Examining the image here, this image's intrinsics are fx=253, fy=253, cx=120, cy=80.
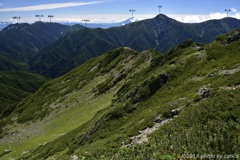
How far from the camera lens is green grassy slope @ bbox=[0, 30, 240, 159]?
69.7 feet

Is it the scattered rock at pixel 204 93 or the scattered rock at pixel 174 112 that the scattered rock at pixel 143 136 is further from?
the scattered rock at pixel 204 93

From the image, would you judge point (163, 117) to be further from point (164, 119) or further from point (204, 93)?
point (204, 93)

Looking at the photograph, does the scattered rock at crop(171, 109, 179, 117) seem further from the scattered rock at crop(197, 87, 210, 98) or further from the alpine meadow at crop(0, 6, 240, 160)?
the scattered rock at crop(197, 87, 210, 98)

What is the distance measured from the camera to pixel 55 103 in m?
131

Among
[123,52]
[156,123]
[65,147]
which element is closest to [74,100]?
[123,52]

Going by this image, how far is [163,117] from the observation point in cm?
3553

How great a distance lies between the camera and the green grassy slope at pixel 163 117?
21.2 m

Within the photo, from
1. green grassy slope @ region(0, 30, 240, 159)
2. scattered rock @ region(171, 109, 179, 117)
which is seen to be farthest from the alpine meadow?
scattered rock @ region(171, 109, 179, 117)

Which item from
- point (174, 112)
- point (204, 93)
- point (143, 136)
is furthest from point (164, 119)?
point (204, 93)

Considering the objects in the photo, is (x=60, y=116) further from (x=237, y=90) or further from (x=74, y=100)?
(x=237, y=90)

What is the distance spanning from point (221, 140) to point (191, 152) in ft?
7.80

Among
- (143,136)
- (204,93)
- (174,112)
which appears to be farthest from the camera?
(204,93)

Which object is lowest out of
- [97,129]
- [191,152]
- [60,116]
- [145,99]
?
[60,116]

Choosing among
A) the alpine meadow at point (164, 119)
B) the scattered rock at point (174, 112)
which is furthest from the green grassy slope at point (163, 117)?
the scattered rock at point (174, 112)
